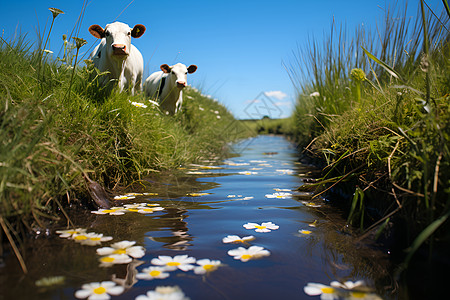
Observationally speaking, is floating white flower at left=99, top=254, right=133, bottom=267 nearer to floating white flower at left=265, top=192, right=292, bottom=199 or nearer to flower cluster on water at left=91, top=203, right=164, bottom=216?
flower cluster on water at left=91, top=203, right=164, bottom=216

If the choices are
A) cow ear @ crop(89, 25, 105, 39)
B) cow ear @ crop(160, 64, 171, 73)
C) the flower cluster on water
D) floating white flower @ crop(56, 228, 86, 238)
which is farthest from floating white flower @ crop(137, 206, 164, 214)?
cow ear @ crop(160, 64, 171, 73)

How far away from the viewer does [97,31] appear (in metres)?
4.32

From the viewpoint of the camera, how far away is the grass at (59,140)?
1.76 metres

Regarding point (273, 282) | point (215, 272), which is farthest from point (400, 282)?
point (215, 272)

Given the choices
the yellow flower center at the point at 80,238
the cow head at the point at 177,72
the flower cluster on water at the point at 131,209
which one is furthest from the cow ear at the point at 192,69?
the yellow flower center at the point at 80,238

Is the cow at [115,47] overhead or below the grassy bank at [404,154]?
overhead

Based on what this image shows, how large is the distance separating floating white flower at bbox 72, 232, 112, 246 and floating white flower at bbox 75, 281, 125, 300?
50 cm

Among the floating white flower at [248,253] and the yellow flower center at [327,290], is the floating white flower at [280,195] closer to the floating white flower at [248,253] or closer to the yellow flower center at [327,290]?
the floating white flower at [248,253]

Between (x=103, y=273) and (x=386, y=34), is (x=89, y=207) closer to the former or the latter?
(x=103, y=273)

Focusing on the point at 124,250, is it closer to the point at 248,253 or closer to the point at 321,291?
the point at 248,253

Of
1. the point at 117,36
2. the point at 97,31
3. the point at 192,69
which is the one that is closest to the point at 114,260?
the point at 117,36

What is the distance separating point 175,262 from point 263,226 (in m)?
0.82

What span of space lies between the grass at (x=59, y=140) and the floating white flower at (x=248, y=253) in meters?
0.98

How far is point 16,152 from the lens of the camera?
176cm
